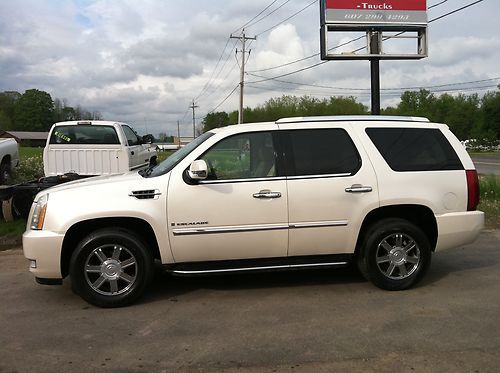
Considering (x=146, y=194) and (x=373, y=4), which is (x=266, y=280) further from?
(x=373, y=4)

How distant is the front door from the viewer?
512 centimetres

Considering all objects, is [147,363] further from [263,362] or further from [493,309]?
[493,309]

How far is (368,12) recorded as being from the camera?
52.9 feet

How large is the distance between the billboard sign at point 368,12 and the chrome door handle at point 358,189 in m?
11.9

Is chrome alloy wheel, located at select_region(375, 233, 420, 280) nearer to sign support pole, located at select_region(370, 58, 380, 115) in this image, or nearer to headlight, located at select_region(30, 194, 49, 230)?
headlight, located at select_region(30, 194, 49, 230)

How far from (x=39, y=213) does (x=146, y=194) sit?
106 cm

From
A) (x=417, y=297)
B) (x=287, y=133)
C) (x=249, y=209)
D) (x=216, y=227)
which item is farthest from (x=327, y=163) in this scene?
(x=417, y=297)

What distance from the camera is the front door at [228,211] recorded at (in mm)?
5117

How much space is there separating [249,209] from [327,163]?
3.22 ft

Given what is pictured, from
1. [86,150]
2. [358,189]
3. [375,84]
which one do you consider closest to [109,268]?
[358,189]

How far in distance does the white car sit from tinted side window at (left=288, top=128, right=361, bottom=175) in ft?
0.04

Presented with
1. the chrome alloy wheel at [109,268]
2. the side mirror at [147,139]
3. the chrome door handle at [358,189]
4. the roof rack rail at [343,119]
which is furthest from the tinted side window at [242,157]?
the side mirror at [147,139]

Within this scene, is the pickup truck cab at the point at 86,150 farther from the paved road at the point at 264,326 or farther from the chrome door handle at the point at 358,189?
the chrome door handle at the point at 358,189

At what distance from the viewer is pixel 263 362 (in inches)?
152
